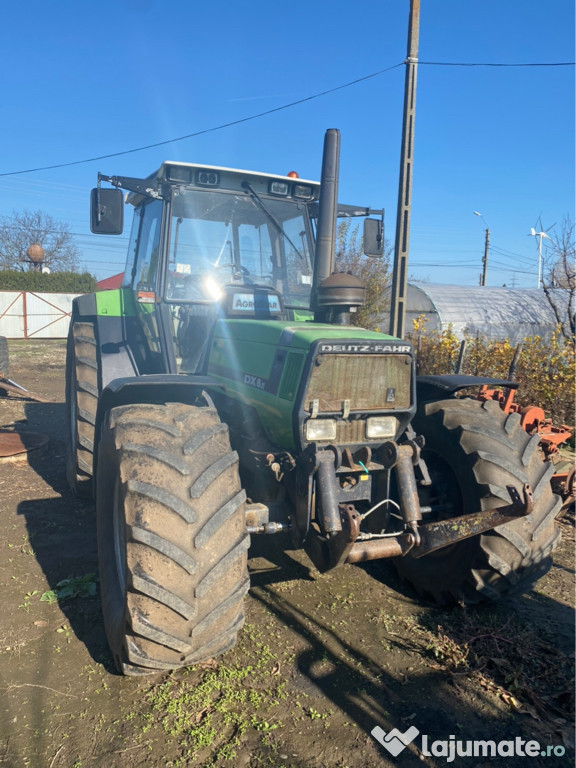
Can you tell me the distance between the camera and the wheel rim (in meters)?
2.89

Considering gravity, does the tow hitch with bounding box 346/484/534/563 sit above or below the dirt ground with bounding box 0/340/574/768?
above

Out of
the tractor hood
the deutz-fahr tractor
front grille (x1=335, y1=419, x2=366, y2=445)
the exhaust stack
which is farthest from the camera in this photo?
the exhaust stack

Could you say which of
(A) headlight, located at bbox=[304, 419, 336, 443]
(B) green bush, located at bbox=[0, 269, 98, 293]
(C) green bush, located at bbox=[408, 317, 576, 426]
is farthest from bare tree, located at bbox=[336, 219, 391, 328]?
(B) green bush, located at bbox=[0, 269, 98, 293]

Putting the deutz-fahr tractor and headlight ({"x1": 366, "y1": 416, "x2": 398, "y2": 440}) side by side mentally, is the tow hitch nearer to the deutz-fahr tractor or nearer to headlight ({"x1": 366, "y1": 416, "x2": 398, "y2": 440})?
the deutz-fahr tractor

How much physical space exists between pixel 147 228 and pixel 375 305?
939 centimetres

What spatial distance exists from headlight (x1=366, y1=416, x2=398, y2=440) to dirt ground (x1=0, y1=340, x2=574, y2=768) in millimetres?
1127

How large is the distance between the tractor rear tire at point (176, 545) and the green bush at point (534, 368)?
643cm

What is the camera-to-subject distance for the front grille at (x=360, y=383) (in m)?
3.26

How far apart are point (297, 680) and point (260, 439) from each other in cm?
133

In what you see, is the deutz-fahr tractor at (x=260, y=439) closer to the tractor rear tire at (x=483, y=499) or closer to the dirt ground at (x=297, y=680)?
the tractor rear tire at (x=483, y=499)

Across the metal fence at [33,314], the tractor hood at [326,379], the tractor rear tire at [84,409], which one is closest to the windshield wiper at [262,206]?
the tractor hood at [326,379]

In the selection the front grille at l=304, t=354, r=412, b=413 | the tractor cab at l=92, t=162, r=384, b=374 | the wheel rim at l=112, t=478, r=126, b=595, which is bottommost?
the wheel rim at l=112, t=478, r=126, b=595

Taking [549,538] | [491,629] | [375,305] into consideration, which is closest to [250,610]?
[491,629]

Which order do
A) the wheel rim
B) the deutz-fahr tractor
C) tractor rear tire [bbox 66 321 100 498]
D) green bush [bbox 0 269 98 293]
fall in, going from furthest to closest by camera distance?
green bush [bbox 0 269 98 293]
tractor rear tire [bbox 66 321 100 498]
the wheel rim
the deutz-fahr tractor
